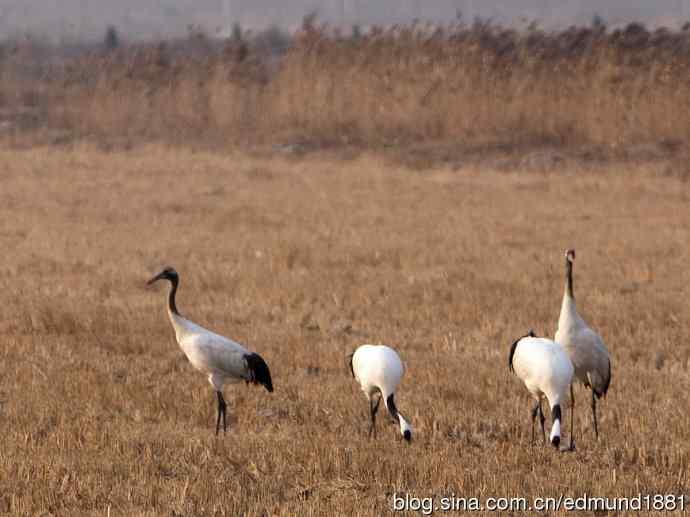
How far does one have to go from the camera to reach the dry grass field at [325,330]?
21.3 feet

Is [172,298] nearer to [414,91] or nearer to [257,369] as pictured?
[257,369]

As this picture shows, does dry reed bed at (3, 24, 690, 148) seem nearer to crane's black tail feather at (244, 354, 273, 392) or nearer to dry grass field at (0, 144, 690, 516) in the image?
dry grass field at (0, 144, 690, 516)

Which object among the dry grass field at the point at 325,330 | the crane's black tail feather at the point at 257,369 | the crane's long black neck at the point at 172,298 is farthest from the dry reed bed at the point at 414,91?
the crane's black tail feather at the point at 257,369

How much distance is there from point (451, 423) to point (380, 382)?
70 cm

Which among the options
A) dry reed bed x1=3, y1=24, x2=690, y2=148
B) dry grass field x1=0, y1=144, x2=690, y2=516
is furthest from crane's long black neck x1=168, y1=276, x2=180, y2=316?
dry reed bed x1=3, y1=24, x2=690, y2=148

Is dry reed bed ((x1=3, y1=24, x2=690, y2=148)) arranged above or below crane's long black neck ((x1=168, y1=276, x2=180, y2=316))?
above

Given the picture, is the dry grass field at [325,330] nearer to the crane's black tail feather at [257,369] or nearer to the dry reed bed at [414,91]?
the crane's black tail feather at [257,369]

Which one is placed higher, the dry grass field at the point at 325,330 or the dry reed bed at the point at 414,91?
the dry reed bed at the point at 414,91

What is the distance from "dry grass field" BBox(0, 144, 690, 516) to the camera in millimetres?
6504

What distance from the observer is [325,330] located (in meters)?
11.1

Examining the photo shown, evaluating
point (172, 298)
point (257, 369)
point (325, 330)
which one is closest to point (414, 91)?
point (325, 330)

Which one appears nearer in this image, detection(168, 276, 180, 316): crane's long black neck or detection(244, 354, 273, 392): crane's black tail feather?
detection(244, 354, 273, 392): crane's black tail feather

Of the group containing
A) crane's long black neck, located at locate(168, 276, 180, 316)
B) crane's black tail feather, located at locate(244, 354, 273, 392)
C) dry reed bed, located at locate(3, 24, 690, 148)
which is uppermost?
dry reed bed, located at locate(3, 24, 690, 148)

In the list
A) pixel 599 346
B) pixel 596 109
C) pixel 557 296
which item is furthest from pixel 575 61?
pixel 599 346
